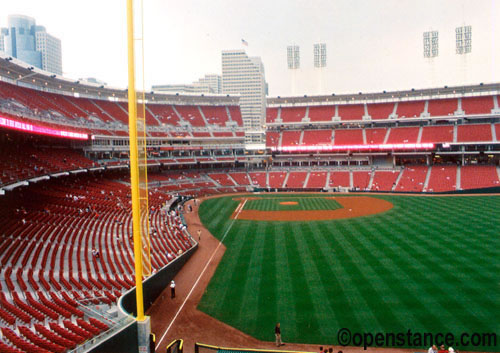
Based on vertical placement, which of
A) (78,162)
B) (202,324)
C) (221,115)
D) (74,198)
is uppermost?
(221,115)

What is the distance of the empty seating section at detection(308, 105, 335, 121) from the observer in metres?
71.1

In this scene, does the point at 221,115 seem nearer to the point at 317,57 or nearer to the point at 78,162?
the point at 317,57

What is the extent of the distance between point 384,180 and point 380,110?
58.9 feet

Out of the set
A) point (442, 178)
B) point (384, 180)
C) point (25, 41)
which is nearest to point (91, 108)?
point (384, 180)

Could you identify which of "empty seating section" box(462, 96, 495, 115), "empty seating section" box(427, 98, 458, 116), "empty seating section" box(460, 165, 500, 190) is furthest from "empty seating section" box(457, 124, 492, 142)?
"empty seating section" box(460, 165, 500, 190)

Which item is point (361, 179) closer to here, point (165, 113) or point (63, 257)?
point (165, 113)

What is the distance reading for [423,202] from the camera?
143 ft

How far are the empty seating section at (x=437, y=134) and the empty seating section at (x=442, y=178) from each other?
16.1ft

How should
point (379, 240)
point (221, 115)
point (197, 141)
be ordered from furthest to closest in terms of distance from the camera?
point (221, 115) < point (197, 141) < point (379, 240)

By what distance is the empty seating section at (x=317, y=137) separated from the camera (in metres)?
66.9

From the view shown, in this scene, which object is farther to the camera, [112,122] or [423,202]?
[112,122]

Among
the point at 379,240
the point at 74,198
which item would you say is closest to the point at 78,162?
the point at 74,198

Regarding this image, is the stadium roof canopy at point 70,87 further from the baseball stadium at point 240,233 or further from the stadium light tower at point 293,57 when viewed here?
the stadium light tower at point 293,57

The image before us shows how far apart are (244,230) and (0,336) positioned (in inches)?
877
